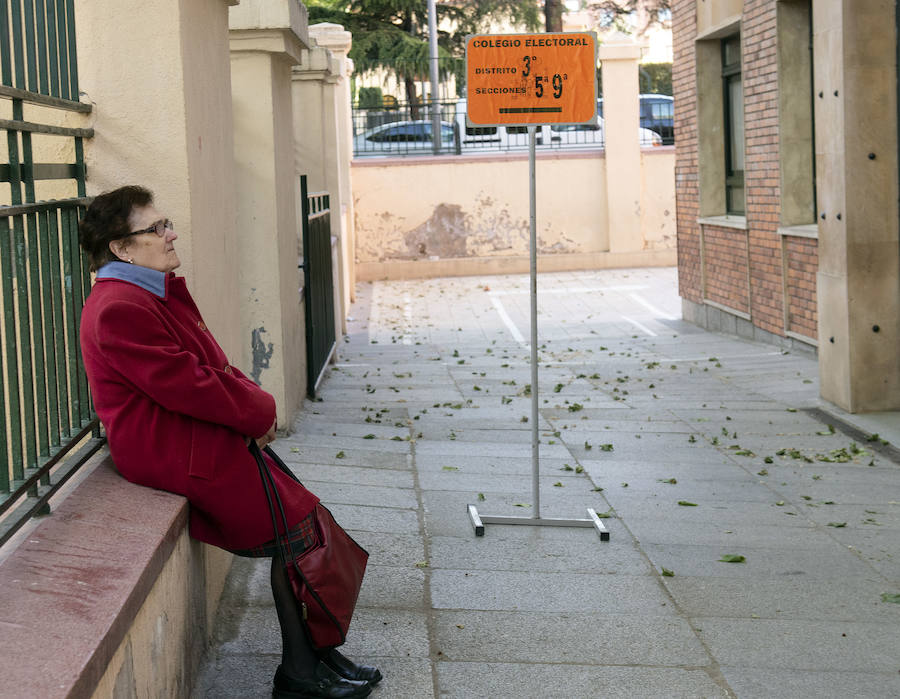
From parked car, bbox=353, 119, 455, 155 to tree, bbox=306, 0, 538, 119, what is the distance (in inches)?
253

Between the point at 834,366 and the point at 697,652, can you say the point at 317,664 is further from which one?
the point at 834,366

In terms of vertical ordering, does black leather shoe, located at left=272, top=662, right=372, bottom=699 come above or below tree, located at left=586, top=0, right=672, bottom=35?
below

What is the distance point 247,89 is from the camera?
26.2 ft

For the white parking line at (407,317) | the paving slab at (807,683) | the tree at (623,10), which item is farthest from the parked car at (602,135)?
the paving slab at (807,683)

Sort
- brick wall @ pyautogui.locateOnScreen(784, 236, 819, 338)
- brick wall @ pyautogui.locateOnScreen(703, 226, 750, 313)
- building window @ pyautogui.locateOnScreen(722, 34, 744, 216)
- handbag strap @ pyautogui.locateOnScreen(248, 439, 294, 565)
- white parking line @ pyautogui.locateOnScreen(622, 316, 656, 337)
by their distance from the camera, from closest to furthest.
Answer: handbag strap @ pyautogui.locateOnScreen(248, 439, 294, 565), brick wall @ pyautogui.locateOnScreen(784, 236, 819, 338), brick wall @ pyautogui.locateOnScreen(703, 226, 750, 313), building window @ pyautogui.locateOnScreen(722, 34, 744, 216), white parking line @ pyautogui.locateOnScreen(622, 316, 656, 337)

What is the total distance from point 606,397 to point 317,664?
674cm

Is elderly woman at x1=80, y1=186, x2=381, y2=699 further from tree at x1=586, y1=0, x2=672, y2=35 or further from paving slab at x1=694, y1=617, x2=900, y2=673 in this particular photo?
tree at x1=586, y1=0, x2=672, y2=35

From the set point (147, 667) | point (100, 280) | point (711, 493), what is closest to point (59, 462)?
point (100, 280)

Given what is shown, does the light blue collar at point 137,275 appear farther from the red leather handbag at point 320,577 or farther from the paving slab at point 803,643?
the paving slab at point 803,643

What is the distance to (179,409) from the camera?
3371mm

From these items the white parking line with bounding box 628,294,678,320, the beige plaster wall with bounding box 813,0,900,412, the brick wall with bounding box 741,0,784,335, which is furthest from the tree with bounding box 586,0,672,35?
the beige plaster wall with bounding box 813,0,900,412

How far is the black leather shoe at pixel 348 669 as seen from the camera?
12.7 ft

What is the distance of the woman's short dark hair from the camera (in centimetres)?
351

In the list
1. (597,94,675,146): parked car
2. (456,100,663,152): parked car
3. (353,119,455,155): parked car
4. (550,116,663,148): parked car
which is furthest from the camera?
(597,94,675,146): parked car
